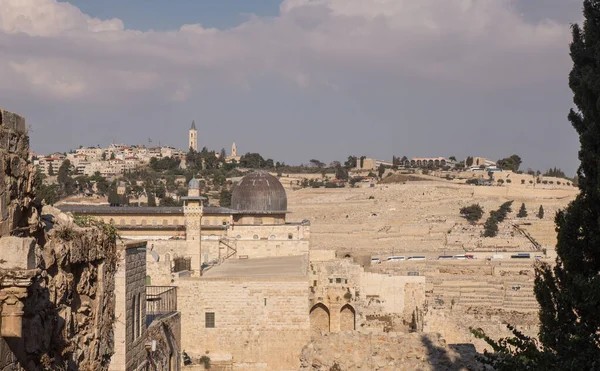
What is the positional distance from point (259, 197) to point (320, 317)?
11134mm

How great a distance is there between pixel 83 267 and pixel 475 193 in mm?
77273

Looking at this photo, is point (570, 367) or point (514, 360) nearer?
point (570, 367)

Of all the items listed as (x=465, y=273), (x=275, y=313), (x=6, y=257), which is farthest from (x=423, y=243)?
(x=6, y=257)

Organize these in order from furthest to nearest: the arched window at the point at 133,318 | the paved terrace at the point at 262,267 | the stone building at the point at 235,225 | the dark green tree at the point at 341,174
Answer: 1. the dark green tree at the point at 341,174
2. the stone building at the point at 235,225
3. the paved terrace at the point at 262,267
4. the arched window at the point at 133,318

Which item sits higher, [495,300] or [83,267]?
[83,267]

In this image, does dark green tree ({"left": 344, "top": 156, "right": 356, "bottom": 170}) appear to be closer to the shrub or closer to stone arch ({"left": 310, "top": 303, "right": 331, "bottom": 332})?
the shrub

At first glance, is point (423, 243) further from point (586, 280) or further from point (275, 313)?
point (586, 280)

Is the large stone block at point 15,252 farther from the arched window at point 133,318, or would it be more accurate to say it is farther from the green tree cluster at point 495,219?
the green tree cluster at point 495,219

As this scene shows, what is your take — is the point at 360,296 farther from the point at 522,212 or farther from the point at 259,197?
the point at 522,212

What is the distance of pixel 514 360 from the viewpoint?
7453 mm

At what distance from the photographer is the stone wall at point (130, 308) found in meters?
10.5

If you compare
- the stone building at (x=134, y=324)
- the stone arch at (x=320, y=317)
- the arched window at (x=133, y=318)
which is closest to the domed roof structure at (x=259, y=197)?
the stone arch at (x=320, y=317)

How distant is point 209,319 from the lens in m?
20.3

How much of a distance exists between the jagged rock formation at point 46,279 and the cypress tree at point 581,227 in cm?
429
